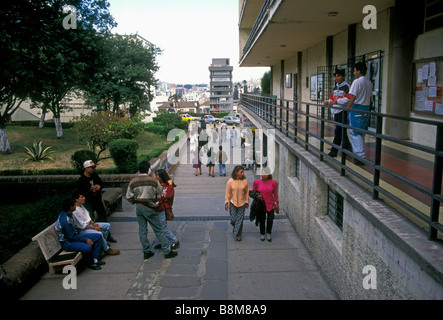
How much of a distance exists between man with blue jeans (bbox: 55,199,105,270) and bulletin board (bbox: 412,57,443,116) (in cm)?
712

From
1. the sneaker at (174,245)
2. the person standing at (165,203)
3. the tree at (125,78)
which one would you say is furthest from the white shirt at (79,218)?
the tree at (125,78)

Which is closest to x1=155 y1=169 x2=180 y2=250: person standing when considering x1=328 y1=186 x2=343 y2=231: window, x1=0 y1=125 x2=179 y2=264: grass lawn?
x1=0 y1=125 x2=179 y2=264: grass lawn

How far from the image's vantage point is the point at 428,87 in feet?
26.3

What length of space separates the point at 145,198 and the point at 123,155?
7.90 metres

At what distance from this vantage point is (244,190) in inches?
304

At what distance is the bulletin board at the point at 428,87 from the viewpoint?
755cm

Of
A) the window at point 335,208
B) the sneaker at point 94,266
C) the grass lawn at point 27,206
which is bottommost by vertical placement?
the sneaker at point 94,266

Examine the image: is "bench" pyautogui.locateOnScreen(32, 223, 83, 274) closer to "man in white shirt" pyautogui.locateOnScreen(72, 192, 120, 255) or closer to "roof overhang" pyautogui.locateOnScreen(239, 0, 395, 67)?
"man in white shirt" pyautogui.locateOnScreen(72, 192, 120, 255)

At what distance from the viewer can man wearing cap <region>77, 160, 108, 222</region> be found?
7.85 metres

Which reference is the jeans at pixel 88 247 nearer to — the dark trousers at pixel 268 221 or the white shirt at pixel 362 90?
the dark trousers at pixel 268 221

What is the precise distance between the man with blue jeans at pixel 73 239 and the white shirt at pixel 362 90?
5051 mm
